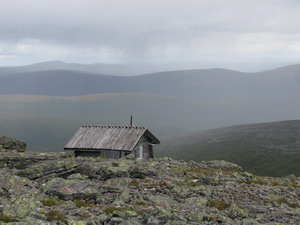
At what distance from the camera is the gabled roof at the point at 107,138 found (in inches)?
1700

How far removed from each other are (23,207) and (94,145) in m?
30.0

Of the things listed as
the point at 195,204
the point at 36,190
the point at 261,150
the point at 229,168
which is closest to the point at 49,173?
the point at 36,190

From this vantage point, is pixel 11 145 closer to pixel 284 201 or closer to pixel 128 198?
pixel 128 198

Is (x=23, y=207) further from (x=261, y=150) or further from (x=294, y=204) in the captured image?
(x=261, y=150)

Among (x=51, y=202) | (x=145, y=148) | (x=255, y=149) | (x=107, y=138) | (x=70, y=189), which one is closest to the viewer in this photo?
(x=51, y=202)

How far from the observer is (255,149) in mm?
144000

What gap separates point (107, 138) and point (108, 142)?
85 centimetres

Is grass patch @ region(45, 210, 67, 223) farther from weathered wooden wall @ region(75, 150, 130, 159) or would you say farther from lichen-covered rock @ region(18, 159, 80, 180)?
weathered wooden wall @ region(75, 150, 130, 159)

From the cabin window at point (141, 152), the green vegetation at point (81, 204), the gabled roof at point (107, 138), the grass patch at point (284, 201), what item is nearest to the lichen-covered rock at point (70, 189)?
the green vegetation at point (81, 204)

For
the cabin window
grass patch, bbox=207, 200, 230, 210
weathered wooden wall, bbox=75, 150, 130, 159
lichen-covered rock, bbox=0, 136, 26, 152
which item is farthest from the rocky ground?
the cabin window

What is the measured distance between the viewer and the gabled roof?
43.2 metres

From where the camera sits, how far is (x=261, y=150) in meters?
141

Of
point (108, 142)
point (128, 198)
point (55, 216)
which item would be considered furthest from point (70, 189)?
point (108, 142)

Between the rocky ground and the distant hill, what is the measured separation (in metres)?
86.8
